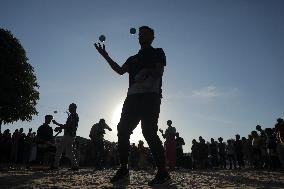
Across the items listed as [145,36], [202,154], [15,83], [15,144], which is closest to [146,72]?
[145,36]

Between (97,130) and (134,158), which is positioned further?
(134,158)

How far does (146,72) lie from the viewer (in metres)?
4.66

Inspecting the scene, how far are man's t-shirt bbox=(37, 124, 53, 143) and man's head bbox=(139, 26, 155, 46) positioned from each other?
25.9 ft

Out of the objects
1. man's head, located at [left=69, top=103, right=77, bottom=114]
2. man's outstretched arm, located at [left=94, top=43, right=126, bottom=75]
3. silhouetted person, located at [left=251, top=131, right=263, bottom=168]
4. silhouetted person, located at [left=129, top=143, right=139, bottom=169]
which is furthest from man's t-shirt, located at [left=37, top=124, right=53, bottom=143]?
silhouetted person, located at [left=129, top=143, right=139, bottom=169]

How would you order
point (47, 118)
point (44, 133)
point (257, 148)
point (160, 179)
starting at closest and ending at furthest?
point (160, 179) → point (44, 133) → point (47, 118) → point (257, 148)

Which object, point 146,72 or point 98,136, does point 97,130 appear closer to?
point 98,136

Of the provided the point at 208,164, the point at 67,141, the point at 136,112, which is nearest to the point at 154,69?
the point at 136,112

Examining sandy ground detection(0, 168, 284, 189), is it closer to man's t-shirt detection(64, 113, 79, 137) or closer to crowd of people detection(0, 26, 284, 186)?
crowd of people detection(0, 26, 284, 186)

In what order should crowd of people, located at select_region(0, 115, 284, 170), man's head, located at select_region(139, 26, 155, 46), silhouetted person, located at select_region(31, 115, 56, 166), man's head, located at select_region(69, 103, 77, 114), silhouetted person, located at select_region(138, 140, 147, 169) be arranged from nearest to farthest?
man's head, located at select_region(139, 26, 155, 46) → man's head, located at select_region(69, 103, 77, 114) → silhouetted person, located at select_region(31, 115, 56, 166) → crowd of people, located at select_region(0, 115, 284, 170) → silhouetted person, located at select_region(138, 140, 147, 169)

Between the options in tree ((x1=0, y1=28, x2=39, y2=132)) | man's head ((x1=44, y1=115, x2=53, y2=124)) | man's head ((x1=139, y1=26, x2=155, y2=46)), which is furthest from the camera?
tree ((x1=0, y1=28, x2=39, y2=132))

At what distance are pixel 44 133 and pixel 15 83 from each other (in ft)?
60.1

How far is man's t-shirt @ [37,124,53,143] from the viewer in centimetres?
1184

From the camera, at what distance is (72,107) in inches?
460

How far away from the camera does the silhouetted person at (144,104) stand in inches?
179
